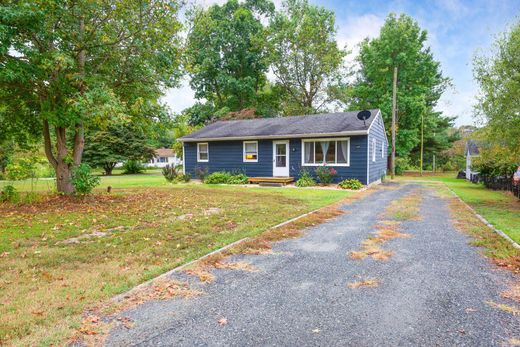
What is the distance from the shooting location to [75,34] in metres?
8.91

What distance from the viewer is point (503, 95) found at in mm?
9016

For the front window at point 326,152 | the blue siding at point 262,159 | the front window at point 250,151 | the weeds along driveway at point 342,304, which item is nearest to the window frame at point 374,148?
the blue siding at point 262,159

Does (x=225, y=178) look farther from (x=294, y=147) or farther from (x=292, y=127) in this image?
(x=292, y=127)

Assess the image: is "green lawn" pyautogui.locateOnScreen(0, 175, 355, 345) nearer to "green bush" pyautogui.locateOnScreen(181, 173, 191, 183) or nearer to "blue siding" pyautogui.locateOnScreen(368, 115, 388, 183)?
"blue siding" pyautogui.locateOnScreen(368, 115, 388, 183)

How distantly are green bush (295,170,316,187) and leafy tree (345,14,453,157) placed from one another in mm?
13807

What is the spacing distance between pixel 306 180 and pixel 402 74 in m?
16.8

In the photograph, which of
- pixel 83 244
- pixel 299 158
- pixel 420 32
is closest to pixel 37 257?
pixel 83 244

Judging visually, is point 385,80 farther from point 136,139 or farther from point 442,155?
point 136,139

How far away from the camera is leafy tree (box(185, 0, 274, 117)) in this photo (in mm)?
31895

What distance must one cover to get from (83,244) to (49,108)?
555cm

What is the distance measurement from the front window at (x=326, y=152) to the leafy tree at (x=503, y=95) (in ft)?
19.5

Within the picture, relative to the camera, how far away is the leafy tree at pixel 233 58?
105ft

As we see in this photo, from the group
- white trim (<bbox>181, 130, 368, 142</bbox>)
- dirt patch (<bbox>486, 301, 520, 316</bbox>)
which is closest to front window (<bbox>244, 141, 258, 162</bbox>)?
white trim (<bbox>181, 130, 368, 142</bbox>)

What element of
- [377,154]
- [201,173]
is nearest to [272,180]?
[201,173]
